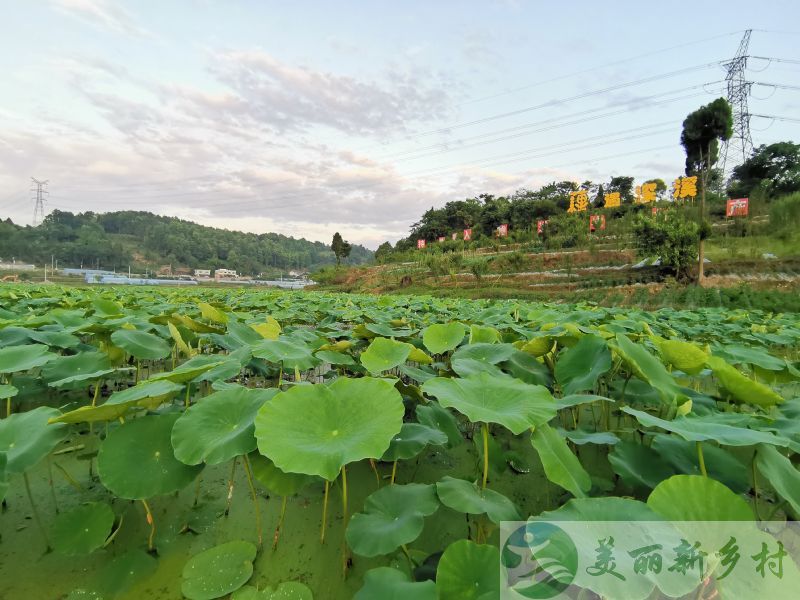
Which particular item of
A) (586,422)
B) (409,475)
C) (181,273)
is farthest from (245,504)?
(181,273)

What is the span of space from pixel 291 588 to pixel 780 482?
3.03 ft

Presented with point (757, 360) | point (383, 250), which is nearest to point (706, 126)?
point (757, 360)

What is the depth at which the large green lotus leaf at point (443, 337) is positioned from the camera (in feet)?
5.78

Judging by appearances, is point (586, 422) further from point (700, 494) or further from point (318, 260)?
point (318, 260)

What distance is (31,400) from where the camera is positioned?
5.58 ft

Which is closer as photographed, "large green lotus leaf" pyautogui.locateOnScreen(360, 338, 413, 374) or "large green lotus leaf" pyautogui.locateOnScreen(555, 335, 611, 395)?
"large green lotus leaf" pyautogui.locateOnScreen(555, 335, 611, 395)

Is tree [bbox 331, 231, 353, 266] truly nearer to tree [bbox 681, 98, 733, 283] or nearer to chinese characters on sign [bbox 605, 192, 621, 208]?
chinese characters on sign [bbox 605, 192, 621, 208]

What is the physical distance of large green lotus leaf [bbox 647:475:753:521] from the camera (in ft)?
1.98

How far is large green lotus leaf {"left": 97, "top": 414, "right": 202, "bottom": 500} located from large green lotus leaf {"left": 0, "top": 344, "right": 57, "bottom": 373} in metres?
0.64

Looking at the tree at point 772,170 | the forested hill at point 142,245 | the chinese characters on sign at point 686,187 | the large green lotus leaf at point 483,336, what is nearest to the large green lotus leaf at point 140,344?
the large green lotus leaf at point 483,336

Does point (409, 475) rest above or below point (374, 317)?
below

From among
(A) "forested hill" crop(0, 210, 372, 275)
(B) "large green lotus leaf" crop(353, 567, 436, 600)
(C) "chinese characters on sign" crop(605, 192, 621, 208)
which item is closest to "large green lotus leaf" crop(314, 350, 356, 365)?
(B) "large green lotus leaf" crop(353, 567, 436, 600)

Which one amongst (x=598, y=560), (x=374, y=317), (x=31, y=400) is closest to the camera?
(x=598, y=560)

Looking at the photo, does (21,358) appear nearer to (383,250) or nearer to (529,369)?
(529,369)
